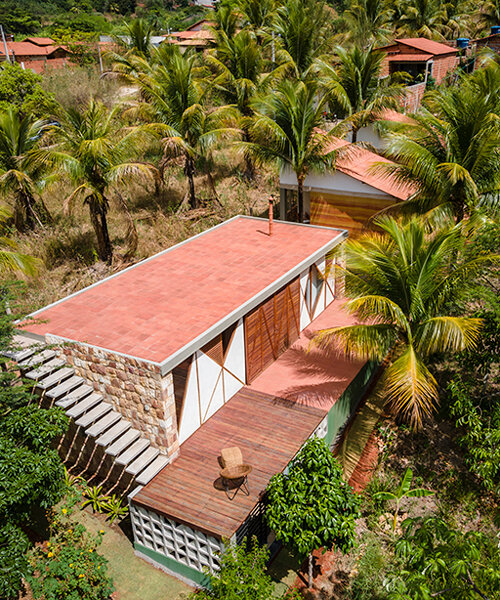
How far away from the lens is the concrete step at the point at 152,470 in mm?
10191

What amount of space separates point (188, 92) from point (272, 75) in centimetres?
571

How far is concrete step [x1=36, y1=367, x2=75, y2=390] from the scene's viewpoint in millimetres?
10953

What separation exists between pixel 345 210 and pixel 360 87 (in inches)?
333

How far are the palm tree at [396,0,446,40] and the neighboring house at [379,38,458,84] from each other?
11442 millimetres

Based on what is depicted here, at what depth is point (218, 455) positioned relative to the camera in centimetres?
1098

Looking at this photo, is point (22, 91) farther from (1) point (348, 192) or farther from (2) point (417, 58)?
(2) point (417, 58)

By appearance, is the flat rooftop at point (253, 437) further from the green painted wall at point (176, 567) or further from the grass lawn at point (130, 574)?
the grass lawn at point (130, 574)

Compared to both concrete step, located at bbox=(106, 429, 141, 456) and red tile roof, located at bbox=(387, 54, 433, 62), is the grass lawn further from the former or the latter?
red tile roof, located at bbox=(387, 54, 433, 62)

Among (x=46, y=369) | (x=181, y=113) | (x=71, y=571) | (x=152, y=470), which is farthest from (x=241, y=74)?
(x=71, y=571)

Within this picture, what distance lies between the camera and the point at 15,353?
11.4 metres

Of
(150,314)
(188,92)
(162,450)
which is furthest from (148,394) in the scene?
(188,92)

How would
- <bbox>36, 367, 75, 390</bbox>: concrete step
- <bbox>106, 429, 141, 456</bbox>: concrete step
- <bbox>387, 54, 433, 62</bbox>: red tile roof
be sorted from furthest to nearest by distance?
1. <bbox>387, 54, 433, 62</bbox>: red tile roof
2. <bbox>36, 367, 75, 390</bbox>: concrete step
3. <bbox>106, 429, 141, 456</bbox>: concrete step

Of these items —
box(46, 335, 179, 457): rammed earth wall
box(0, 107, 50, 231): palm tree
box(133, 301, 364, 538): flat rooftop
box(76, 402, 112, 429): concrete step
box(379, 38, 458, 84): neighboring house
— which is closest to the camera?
box(133, 301, 364, 538): flat rooftop

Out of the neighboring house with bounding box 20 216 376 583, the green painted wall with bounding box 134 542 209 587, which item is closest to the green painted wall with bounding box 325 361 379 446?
the neighboring house with bounding box 20 216 376 583
